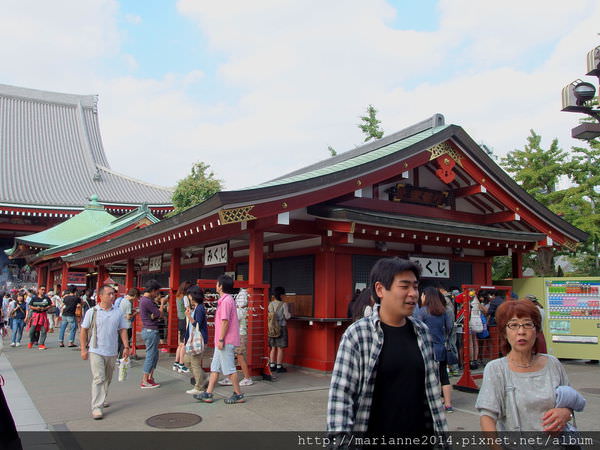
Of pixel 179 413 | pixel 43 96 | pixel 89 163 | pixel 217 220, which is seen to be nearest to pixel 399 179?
pixel 217 220

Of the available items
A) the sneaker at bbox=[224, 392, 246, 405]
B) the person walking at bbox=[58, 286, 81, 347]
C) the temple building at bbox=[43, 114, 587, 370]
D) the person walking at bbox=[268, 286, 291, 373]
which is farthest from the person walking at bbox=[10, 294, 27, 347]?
the sneaker at bbox=[224, 392, 246, 405]

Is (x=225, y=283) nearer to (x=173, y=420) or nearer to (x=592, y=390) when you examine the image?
(x=173, y=420)

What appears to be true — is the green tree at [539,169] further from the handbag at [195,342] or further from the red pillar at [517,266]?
the handbag at [195,342]

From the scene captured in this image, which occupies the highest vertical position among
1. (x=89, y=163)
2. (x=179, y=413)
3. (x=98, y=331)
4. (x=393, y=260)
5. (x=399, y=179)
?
(x=89, y=163)

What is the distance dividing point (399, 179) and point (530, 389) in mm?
8805

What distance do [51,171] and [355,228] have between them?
30344 millimetres

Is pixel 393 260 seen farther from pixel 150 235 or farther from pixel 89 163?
pixel 89 163

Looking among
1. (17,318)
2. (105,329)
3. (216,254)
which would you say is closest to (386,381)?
(105,329)

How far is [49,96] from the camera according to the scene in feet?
129

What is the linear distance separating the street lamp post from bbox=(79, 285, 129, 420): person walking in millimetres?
7720

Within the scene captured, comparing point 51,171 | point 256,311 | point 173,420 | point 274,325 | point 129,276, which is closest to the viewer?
point 173,420

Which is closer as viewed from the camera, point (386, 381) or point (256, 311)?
point (386, 381)

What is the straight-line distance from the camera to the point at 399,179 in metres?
11.4

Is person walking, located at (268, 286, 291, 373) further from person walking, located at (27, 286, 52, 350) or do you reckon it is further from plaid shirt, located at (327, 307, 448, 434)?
person walking, located at (27, 286, 52, 350)
